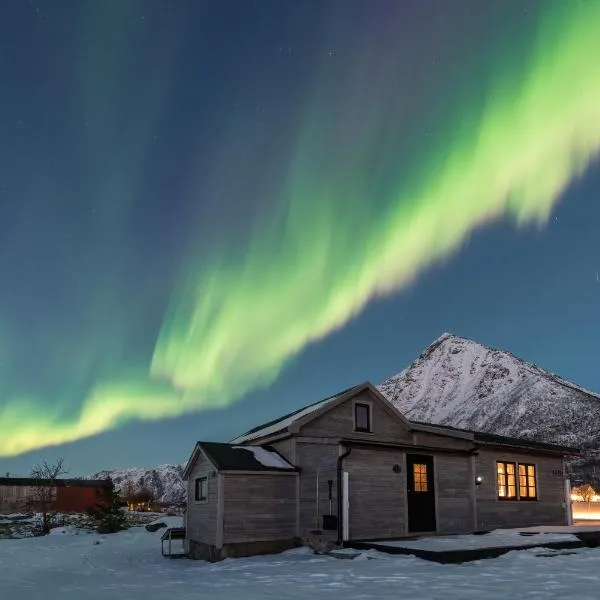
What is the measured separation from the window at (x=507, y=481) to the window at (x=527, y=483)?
0.40 m

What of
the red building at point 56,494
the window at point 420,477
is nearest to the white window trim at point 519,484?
the window at point 420,477

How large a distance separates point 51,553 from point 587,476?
80936 millimetres

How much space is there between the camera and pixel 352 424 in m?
23.1

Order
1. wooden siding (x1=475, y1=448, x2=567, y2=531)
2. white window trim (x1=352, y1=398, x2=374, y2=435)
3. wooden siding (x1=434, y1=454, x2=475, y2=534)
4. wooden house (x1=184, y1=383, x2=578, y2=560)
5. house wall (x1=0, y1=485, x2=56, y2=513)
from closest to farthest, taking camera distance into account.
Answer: wooden house (x1=184, y1=383, x2=578, y2=560), wooden siding (x1=434, y1=454, x2=475, y2=534), white window trim (x1=352, y1=398, x2=374, y2=435), wooden siding (x1=475, y1=448, x2=567, y2=531), house wall (x1=0, y1=485, x2=56, y2=513)

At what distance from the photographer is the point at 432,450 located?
22.5 meters

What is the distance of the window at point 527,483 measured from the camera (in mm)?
25625

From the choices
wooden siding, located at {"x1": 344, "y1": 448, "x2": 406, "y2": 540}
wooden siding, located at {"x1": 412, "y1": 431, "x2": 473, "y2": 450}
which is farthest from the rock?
wooden siding, located at {"x1": 412, "y1": 431, "x2": 473, "y2": 450}

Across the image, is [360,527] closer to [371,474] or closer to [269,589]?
[371,474]

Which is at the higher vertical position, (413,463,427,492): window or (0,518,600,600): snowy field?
(413,463,427,492): window

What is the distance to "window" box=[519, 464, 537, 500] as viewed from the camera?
84.1 feet

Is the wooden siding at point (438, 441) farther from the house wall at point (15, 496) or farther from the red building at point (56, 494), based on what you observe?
the house wall at point (15, 496)

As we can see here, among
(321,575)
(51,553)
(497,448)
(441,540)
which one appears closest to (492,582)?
(321,575)

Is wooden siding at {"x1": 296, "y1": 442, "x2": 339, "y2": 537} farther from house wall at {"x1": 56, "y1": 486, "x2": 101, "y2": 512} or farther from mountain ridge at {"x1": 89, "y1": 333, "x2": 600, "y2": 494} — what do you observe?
mountain ridge at {"x1": 89, "y1": 333, "x2": 600, "y2": 494}

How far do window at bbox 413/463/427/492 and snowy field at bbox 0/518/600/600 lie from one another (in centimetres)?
479
